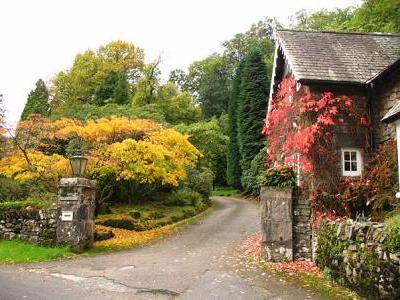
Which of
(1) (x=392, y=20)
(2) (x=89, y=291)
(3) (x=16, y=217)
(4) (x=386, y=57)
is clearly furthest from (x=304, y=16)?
(2) (x=89, y=291)

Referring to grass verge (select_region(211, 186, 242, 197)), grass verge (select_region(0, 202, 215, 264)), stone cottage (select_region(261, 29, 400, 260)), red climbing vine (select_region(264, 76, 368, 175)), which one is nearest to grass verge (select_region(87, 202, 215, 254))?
grass verge (select_region(0, 202, 215, 264))

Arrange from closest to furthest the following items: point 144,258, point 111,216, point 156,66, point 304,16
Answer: point 144,258 → point 111,216 → point 156,66 → point 304,16

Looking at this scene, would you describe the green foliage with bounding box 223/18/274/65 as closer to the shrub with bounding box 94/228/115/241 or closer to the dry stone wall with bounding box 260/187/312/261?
the shrub with bounding box 94/228/115/241

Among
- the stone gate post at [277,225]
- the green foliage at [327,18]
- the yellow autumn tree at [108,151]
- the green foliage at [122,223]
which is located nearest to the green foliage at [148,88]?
the green foliage at [327,18]

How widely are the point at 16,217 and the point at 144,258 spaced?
6226 mm

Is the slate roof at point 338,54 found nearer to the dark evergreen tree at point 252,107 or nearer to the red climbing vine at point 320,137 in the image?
the red climbing vine at point 320,137

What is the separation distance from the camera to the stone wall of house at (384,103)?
44.3 feet

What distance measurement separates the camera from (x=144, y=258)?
44.4ft

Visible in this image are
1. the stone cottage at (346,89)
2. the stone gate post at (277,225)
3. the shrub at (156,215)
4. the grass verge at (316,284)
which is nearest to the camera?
the grass verge at (316,284)

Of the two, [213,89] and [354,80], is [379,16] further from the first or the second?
[213,89]

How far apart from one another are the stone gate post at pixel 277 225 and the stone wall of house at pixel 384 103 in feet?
12.7

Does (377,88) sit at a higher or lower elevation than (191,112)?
lower

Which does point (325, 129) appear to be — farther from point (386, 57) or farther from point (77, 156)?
point (77, 156)

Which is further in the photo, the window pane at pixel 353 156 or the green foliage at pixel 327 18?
the green foliage at pixel 327 18
